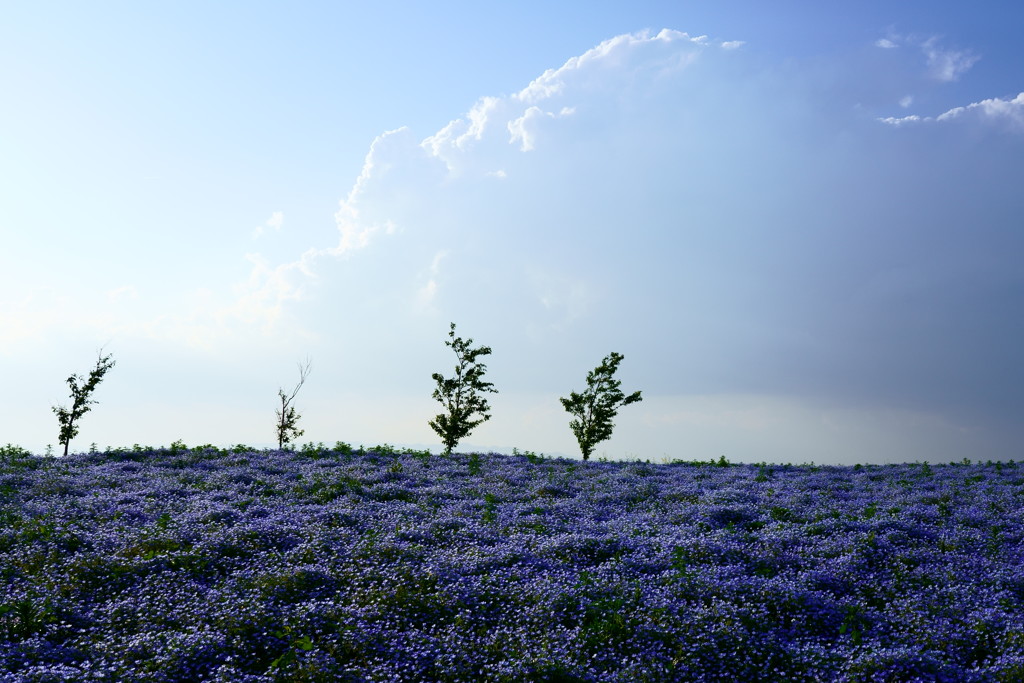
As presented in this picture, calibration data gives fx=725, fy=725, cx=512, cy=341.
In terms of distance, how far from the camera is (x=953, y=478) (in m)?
27.0

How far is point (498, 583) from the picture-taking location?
1391 centimetres

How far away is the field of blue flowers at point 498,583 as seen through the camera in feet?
36.8

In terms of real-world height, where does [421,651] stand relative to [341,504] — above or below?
below

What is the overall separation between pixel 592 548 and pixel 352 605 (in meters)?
5.78

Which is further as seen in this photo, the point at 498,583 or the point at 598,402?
the point at 598,402

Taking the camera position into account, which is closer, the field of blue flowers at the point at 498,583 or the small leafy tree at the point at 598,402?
the field of blue flowers at the point at 498,583

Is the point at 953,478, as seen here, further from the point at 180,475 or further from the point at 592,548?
the point at 180,475

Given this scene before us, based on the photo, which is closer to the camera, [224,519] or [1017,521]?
[224,519]

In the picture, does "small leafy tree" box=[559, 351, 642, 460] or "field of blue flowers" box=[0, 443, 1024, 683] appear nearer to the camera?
"field of blue flowers" box=[0, 443, 1024, 683]

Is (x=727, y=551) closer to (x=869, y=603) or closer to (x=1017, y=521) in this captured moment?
(x=869, y=603)

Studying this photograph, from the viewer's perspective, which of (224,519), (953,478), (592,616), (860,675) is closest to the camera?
(860,675)

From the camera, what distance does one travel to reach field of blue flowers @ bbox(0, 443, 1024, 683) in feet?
36.8

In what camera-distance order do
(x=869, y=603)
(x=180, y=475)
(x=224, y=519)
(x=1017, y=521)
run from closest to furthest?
(x=869, y=603) → (x=224, y=519) → (x=1017, y=521) → (x=180, y=475)

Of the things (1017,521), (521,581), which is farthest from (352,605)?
(1017,521)
